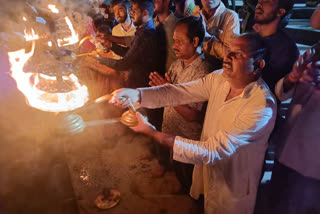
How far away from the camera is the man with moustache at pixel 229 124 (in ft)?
6.00

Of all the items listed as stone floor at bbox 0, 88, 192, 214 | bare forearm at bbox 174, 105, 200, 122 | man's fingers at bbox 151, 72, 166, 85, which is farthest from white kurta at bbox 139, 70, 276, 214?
stone floor at bbox 0, 88, 192, 214

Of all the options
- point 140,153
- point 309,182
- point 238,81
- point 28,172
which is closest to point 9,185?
point 28,172

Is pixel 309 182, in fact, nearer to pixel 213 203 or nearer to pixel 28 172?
pixel 213 203

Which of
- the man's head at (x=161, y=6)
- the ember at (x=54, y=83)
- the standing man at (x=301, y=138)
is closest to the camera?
the ember at (x=54, y=83)

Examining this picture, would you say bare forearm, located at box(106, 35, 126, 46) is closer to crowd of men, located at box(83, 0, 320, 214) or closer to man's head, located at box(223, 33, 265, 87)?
crowd of men, located at box(83, 0, 320, 214)

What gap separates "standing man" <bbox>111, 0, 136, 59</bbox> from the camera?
4.29 metres

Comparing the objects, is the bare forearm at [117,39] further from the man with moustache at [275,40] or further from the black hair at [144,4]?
the man with moustache at [275,40]

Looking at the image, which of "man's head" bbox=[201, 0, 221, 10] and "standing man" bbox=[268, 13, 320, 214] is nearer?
"standing man" bbox=[268, 13, 320, 214]

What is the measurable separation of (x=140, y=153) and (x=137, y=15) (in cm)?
265

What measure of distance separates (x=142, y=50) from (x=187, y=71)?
1186mm

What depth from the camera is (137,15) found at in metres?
3.65

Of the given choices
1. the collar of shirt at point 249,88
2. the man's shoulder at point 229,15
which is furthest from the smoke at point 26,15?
the collar of shirt at point 249,88

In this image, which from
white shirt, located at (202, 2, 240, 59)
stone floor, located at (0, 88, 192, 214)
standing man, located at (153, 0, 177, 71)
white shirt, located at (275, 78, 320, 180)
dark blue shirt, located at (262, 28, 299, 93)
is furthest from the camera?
standing man, located at (153, 0, 177, 71)

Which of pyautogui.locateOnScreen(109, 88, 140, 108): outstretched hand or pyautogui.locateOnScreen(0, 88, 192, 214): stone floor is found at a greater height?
pyautogui.locateOnScreen(109, 88, 140, 108): outstretched hand
